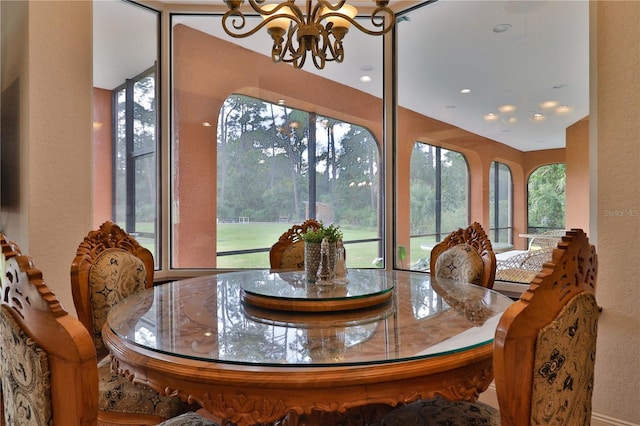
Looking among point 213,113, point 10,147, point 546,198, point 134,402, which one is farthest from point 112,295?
point 546,198

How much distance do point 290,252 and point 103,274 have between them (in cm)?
124

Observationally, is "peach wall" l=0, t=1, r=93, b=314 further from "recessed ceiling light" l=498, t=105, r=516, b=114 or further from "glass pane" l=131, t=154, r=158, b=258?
"recessed ceiling light" l=498, t=105, r=516, b=114

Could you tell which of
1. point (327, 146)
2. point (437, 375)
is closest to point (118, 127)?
point (327, 146)

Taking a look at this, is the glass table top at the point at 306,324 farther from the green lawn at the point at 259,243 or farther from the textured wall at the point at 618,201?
the green lawn at the point at 259,243

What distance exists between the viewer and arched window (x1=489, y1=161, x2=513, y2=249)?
299 cm

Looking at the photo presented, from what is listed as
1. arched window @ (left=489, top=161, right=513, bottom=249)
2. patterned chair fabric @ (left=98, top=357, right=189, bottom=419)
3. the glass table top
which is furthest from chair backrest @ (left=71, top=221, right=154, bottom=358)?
arched window @ (left=489, top=161, right=513, bottom=249)

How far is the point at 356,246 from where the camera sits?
3.70m

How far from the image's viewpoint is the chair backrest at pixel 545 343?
875mm

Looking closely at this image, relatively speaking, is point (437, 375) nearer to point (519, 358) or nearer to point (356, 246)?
point (519, 358)

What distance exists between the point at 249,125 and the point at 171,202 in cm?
96

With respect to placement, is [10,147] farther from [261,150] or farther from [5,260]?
[5,260]

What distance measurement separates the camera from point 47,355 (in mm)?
781

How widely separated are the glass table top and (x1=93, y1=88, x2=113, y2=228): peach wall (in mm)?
1546

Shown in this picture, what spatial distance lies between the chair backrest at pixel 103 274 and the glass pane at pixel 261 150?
4.73 feet
